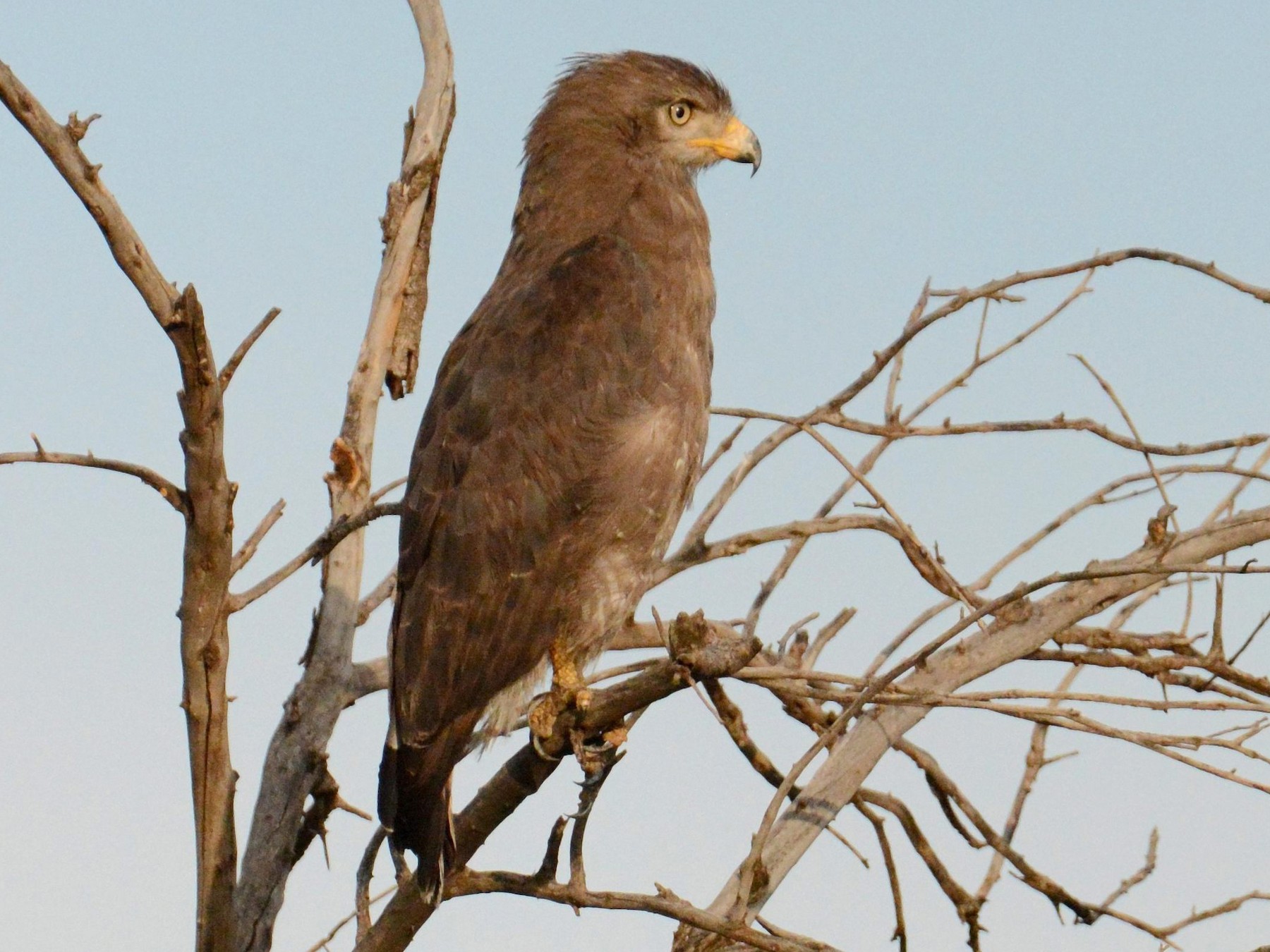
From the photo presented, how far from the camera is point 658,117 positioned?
5047mm

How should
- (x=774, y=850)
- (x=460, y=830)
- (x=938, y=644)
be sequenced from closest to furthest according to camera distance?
1. (x=938, y=644)
2. (x=460, y=830)
3. (x=774, y=850)

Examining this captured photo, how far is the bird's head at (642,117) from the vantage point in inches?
196

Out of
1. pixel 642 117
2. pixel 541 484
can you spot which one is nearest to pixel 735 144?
pixel 642 117

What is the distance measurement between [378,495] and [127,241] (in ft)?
5.10

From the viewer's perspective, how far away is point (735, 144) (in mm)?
5129

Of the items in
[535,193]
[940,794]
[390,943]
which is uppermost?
[535,193]

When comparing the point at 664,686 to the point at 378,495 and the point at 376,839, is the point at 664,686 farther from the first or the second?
the point at 378,495

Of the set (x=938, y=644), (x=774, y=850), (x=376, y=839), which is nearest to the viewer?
(x=938, y=644)

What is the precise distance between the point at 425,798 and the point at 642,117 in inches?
98.6

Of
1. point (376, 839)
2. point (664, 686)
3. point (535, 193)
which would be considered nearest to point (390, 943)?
point (376, 839)

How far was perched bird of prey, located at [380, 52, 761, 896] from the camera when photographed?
3971 mm

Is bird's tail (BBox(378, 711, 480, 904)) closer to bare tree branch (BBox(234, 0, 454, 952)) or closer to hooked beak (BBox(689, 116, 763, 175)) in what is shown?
bare tree branch (BBox(234, 0, 454, 952))

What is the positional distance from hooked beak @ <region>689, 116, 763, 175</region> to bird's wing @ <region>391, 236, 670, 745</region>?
0.91 meters

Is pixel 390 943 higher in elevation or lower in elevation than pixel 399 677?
lower
